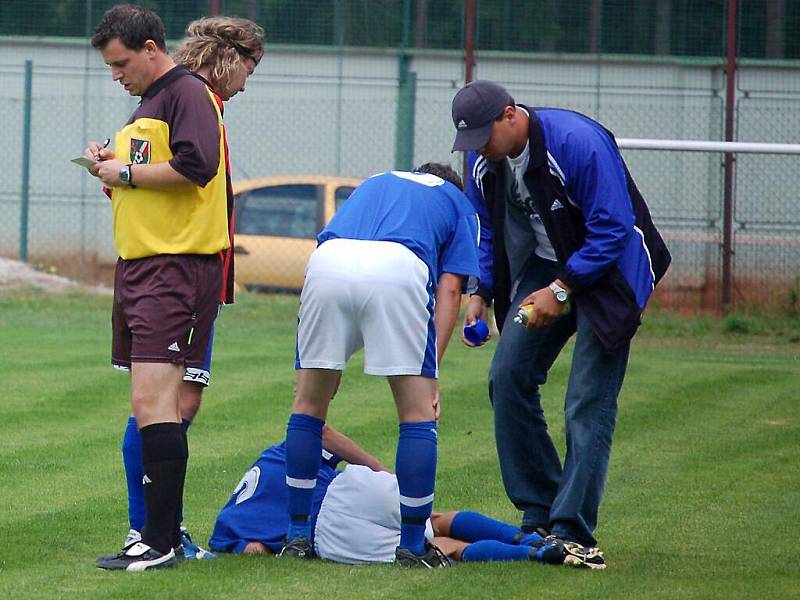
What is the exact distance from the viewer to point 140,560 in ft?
16.0

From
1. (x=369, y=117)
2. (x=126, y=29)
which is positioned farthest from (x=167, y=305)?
(x=369, y=117)

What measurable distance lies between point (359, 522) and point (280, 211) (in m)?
10.7

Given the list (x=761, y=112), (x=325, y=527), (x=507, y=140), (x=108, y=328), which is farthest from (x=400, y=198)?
(x=761, y=112)

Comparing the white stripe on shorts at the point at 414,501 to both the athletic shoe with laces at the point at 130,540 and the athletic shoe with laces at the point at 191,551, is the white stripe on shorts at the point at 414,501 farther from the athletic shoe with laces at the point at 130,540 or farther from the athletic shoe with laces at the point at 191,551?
the athletic shoe with laces at the point at 130,540

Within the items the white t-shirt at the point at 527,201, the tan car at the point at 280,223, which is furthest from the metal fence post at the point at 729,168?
the white t-shirt at the point at 527,201

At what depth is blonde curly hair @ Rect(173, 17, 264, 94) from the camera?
529 centimetres

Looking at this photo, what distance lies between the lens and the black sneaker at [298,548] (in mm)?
5234

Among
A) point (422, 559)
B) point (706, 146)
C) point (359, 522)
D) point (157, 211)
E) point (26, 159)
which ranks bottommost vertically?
point (422, 559)

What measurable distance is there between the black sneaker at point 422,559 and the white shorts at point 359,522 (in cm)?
10

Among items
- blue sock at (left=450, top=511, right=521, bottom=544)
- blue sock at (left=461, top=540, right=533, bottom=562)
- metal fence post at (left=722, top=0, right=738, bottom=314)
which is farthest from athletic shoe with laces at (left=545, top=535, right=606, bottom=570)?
metal fence post at (left=722, top=0, right=738, bottom=314)

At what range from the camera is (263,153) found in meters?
16.9

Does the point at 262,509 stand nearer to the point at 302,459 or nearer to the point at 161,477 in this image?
the point at 302,459

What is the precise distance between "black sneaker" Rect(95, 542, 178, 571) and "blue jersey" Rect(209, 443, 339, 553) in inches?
18.7

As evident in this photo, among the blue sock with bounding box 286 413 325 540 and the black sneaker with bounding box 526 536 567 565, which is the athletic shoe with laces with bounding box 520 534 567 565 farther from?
the blue sock with bounding box 286 413 325 540
